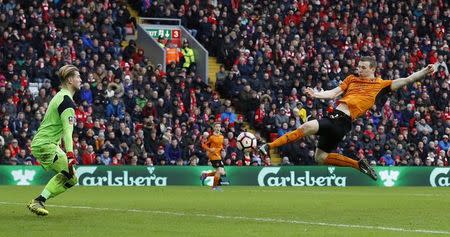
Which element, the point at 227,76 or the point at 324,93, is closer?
the point at 324,93

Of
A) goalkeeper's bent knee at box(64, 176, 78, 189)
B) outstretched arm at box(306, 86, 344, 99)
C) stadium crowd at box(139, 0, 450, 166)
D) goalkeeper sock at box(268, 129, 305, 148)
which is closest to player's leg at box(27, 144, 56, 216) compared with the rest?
goalkeeper's bent knee at box(64, 176, 78, 189)

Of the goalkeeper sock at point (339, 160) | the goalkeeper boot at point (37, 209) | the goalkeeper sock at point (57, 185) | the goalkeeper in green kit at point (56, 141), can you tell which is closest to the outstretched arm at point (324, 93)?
the goalkeeper sock at point (339, 160)

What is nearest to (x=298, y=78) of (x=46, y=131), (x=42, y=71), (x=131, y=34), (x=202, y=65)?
(x=202, y=65)

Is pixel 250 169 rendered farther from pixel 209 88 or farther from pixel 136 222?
pixel 136 222

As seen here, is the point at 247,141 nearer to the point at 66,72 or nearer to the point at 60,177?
the point at 60,177

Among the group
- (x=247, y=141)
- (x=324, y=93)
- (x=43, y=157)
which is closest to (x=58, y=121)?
(x=43, y=157)

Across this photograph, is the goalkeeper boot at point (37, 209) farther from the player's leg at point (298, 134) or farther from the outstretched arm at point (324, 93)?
the outstretched arm at point (324, 93)

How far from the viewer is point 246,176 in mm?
33625

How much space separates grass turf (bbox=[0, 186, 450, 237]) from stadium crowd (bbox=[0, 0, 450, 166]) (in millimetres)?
10537

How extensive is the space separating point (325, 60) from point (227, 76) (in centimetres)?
411

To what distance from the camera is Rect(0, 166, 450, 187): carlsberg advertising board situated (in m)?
31.1

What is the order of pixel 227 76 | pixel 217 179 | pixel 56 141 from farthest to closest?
pixel 227 76 → pixel 217 179 → pixel 56 141

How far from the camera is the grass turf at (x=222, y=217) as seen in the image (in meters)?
13.5

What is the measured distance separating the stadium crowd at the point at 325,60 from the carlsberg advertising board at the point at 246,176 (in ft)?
3.97
